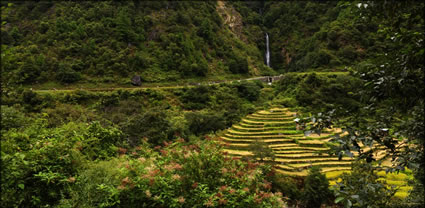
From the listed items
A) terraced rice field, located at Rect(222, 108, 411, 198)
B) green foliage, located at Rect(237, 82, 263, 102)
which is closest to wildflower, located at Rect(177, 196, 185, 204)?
terraced rice field, located at Rect(222, 108, 411, 198)

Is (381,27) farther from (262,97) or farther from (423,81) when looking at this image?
(262,97)

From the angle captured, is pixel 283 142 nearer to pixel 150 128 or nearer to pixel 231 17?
pixel 150 128

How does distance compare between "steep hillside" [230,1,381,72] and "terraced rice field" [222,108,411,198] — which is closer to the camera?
"terraced rice field" [222,108,411,198]

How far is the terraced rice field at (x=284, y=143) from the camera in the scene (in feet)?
39.4

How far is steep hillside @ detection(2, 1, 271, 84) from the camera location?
27953 millimetres

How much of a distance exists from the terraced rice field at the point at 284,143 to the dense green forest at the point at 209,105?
10 cm

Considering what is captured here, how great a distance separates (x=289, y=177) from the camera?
10.8 metres

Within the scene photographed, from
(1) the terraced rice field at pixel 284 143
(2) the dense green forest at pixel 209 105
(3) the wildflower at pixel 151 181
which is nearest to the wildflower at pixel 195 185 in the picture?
(2) the dense green forest at pixel 209 105

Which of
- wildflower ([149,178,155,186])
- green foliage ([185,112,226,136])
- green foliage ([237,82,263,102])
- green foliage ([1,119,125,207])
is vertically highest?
green foliage ([1,119,125,207])

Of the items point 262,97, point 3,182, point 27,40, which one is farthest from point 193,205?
point 27,40

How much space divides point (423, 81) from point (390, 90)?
0.80 feet

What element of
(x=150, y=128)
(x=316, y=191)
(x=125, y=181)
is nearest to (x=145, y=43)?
(x=150, y=128)

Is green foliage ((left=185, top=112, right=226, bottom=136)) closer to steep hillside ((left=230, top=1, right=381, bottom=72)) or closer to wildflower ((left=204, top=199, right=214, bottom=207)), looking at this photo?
wildflower ((left=204, top=199, right=214, bottom=207))

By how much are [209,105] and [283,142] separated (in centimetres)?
1133
